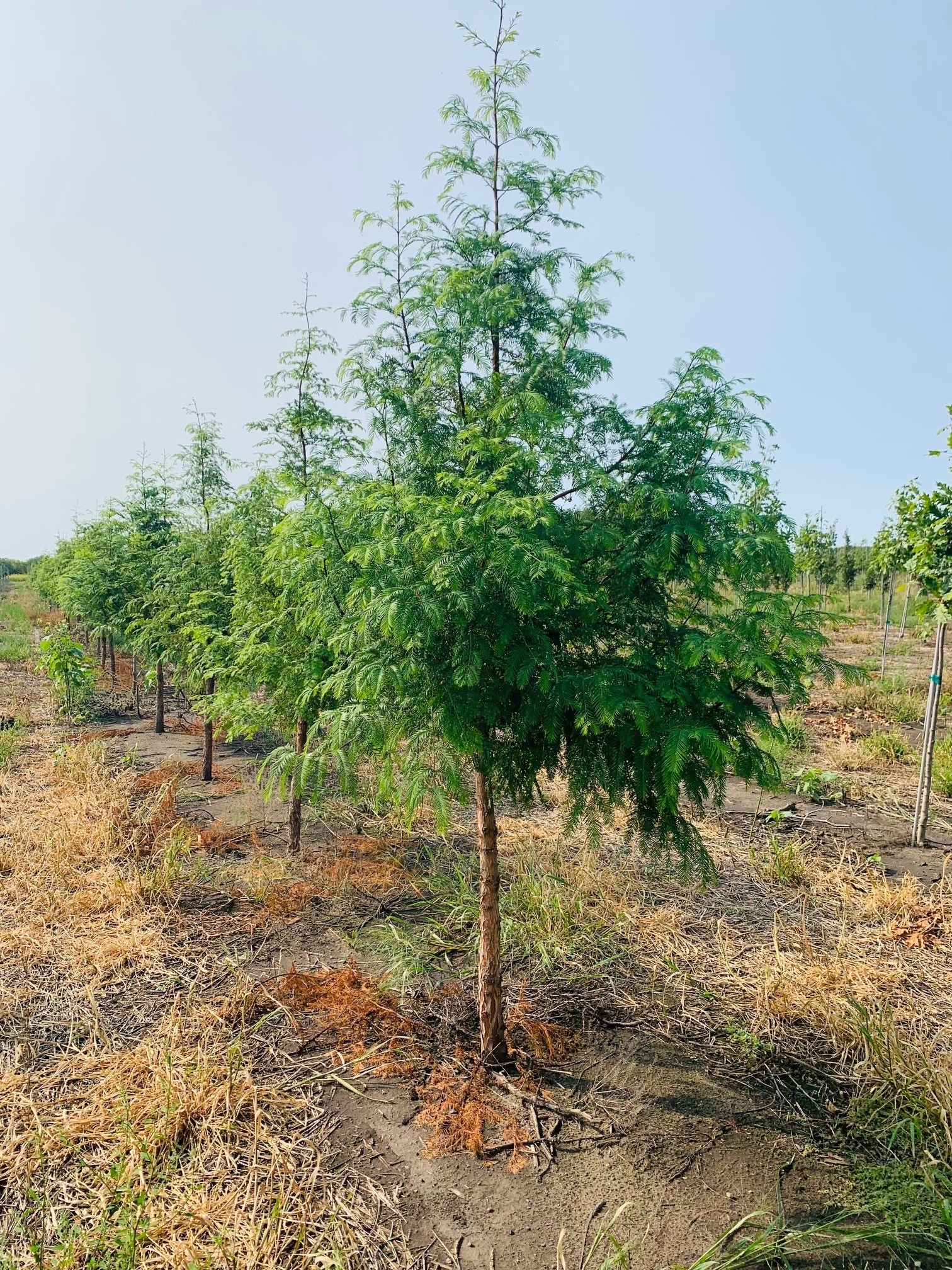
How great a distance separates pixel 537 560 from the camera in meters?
2.51

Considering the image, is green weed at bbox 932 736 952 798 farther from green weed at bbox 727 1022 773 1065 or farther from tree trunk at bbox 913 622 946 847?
green weed at bbox 727 1022 773 1065

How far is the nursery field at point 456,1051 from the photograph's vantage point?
2.77 metres

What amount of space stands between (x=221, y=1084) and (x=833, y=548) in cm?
2511

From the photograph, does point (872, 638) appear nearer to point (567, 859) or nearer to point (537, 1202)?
point (567, 859)

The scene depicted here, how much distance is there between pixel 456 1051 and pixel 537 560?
2801 millimetres

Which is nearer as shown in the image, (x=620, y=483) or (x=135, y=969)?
(x=620, y=483)

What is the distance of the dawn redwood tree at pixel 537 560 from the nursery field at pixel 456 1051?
45.2 inches

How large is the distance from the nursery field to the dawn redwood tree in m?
1.15

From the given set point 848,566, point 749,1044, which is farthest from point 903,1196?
point 848,566

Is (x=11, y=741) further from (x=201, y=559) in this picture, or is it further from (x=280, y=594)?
(x=280, y=594)

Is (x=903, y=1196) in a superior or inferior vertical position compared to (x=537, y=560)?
inferior

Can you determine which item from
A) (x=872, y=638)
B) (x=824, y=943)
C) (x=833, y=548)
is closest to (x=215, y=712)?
(x=824, y=943)

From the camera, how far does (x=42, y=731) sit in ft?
35.9

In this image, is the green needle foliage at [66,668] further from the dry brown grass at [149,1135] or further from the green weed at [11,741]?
the dry brown grass at [149,1135]
